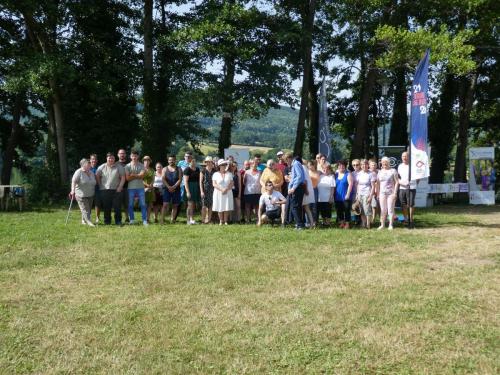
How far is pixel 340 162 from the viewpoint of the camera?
11.2m

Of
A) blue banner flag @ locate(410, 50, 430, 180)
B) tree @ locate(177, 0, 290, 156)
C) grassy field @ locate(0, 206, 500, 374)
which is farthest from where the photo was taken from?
tree @ locate(177, 0, 290, 156)

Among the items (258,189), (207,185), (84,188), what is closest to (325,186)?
(258,189)

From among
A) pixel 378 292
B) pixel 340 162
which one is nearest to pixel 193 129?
pixel 340 162

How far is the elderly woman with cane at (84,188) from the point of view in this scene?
36.4 ft

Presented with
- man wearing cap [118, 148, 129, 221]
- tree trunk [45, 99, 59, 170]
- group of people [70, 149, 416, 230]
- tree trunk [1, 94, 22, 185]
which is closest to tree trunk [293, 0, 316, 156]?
group of people [70, 149, 416, 230]

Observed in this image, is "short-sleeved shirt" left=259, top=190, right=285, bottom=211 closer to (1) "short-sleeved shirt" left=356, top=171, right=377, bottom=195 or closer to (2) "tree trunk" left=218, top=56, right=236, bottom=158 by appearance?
(1) "short-sleeved shirt" left=356, top=171, right=377, bottom=195

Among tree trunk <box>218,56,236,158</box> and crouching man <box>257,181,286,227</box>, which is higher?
tree trunk <box>218,56,236,158</box>

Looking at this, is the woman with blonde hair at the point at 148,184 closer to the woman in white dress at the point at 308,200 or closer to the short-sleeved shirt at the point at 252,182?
the short-sleeved shirt at the point at 252,182

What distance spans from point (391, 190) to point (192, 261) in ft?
16.8

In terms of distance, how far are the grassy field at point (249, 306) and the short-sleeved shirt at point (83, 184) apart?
7.60 ft

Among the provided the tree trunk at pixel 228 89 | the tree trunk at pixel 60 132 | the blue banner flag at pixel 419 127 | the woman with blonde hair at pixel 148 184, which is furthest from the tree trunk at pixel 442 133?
the woman with blonde hair at pixel 148 184

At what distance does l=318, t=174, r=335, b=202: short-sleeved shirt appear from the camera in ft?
36.0

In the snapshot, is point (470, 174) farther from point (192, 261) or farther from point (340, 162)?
point (192, 261)

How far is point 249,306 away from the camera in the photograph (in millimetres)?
5082
